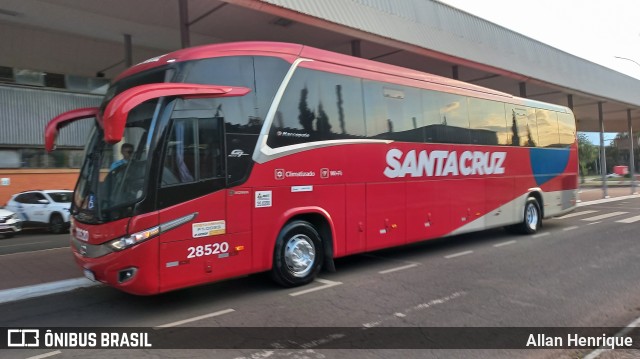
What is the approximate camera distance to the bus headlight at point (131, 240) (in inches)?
208

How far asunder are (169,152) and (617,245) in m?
10.4

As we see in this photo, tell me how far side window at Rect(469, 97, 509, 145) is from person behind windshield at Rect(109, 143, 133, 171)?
7704 mm

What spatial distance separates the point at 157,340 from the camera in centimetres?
488

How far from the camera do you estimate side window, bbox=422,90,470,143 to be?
30.7 feet

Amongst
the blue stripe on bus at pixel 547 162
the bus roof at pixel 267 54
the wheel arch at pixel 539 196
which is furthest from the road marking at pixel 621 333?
the blue stripe on bus at pixel 547 162

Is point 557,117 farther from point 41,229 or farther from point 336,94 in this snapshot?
point 41,229

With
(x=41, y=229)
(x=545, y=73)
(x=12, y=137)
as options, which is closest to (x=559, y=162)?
(x=545, y=73)

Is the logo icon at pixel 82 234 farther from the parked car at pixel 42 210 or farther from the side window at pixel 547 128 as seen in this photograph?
the parked car at pixel 42 210

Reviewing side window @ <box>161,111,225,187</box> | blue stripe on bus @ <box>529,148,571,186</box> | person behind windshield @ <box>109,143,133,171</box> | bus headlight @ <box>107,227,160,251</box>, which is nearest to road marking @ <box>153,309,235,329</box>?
bus headlight @ <box>107,227,160,251</box>

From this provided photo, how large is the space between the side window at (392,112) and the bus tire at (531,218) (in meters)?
5.13

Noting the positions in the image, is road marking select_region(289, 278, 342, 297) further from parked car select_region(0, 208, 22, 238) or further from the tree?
the tree

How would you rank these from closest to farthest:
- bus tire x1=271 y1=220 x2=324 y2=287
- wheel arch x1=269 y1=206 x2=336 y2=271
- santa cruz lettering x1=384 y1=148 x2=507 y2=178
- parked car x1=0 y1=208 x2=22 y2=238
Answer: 1. bus tire x1=271 y1=220 x2=324 y2=287
2. wheel arch x1=269 y1=206 x2=336 y2=271
3. santa cruz lettering x1=384 y1=148 x2=507 y2=178
4. parked car x1=0 y1=208 x2=22 y2=238

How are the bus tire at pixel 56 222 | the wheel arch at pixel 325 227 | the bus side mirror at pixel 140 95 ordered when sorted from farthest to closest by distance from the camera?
the bus tire at pixel 56 222
the wheel arch at pixel 325 227
the bus side mirror at pixel 140 95

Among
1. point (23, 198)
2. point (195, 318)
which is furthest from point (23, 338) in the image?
point (23, 198)
